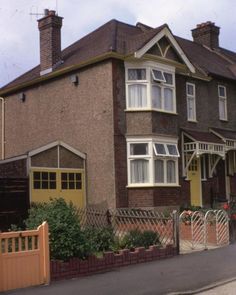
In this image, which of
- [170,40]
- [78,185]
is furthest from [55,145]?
[170,40]

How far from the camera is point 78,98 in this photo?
72.6 ft

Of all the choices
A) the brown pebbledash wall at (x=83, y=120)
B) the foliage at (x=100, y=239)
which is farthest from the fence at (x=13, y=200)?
the foliage at (x=100, y=239)

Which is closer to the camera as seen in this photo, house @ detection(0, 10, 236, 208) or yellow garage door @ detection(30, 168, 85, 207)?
yellow garage door @ detection(30, 168, 85, 207)

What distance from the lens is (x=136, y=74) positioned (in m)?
21.3

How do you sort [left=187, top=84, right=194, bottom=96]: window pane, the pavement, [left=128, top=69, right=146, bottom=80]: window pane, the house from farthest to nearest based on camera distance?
[left=187, top=84, right=194, bottom=96]: window pane
[left=128, top=69, right=146, bottom=80]: window pane
the house
the pavement

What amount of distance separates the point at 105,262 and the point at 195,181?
12871mm

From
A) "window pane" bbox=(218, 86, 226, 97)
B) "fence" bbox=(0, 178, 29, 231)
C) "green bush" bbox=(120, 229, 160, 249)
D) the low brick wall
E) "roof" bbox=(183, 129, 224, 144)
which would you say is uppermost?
"window pane" bbox=(218, 86, 226, 97)

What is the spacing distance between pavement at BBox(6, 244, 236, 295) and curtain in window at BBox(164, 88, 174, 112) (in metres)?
9.55

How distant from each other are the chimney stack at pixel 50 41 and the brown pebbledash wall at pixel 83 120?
0.85 metres

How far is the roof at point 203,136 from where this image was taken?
22.8 meters

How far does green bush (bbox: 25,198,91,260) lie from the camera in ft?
36.2

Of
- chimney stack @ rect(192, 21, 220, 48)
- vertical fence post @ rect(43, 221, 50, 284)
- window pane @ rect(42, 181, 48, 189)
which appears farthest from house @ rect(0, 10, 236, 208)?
vertical fence post @ rect(43, 221, 50, 284)

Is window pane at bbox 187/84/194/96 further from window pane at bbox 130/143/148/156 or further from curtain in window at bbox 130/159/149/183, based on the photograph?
curtain in window at bbox 130/159/149/183

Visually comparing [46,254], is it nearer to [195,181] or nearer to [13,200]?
[13,200]
